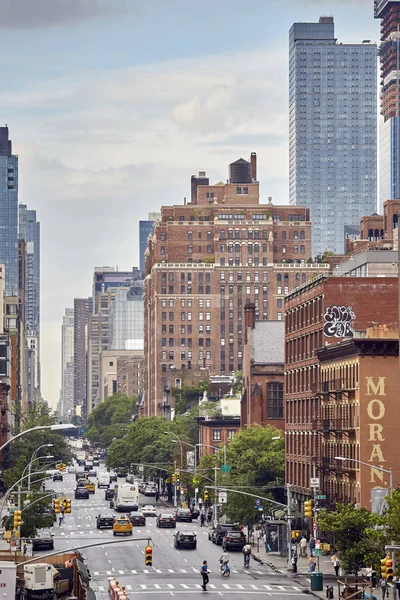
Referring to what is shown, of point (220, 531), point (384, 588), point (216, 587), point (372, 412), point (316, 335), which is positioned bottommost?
point (216, 587)

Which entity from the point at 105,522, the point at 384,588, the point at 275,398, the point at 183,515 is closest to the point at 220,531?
the point at 105,522

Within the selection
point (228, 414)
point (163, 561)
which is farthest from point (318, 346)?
point (228, 414)

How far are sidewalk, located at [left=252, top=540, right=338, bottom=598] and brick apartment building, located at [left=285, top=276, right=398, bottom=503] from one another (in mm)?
6224

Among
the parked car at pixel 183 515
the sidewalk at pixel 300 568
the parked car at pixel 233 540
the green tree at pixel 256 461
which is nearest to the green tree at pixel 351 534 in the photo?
the sidewalk at pixel 300 568

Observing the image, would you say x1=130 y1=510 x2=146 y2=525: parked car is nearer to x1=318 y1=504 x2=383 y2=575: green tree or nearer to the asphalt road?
the asphalt road

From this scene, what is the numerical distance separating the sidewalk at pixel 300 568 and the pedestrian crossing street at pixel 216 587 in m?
1.48

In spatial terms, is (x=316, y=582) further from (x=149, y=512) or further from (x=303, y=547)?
(x=149, y=512)

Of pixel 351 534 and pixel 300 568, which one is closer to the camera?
pixel 351 534

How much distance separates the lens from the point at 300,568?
325 feet

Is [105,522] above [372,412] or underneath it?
underneath

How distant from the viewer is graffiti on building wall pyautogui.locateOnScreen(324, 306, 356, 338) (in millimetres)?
117750

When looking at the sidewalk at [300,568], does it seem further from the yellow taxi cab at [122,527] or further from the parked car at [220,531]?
the yellow taxi cab at [122,527]

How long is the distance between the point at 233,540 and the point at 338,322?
19.2 metres

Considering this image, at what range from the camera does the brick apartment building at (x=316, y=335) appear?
116 metres
